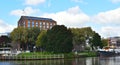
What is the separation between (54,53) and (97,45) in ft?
187

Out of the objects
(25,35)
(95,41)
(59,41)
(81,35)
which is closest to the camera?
(59,41)

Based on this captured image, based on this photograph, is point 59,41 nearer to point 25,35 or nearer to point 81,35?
point 81,35

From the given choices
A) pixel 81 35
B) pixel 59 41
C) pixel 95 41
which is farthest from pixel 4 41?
pixel 59 41

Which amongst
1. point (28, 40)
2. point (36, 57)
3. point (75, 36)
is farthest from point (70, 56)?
point (28, 40)

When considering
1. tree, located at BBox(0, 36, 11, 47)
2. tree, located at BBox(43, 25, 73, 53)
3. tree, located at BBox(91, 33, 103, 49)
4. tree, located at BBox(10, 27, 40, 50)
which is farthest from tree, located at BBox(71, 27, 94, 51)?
tree, located at BBox(0, 36, 11, 47)

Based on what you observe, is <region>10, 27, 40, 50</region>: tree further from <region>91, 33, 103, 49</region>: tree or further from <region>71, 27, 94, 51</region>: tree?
<region>91, 33, 103, 49</region>: tree

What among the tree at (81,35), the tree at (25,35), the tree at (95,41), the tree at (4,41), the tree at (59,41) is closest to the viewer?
the tree at (59,41)

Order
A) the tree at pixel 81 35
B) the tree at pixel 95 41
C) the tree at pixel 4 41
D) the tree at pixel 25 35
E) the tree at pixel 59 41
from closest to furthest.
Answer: the tree at pixel 59 41, the tree at pixel 81 35, the tree at pixel 25 35, the tree at pixel 95 41, the tree at pixel 4 41

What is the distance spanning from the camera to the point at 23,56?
127438 mm

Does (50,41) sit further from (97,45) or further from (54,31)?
(97,45)

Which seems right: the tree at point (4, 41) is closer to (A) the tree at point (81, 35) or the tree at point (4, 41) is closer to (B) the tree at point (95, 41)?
(A) the tree at point (81, 35)

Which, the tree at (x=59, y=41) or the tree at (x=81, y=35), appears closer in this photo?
the tree at (x=59, y=41)

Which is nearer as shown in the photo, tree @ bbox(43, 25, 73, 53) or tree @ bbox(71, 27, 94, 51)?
tree @ bbox(43, 25, 73, 53)

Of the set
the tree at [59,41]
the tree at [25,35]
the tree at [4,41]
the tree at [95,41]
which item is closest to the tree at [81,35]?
the tree at [95,41]
